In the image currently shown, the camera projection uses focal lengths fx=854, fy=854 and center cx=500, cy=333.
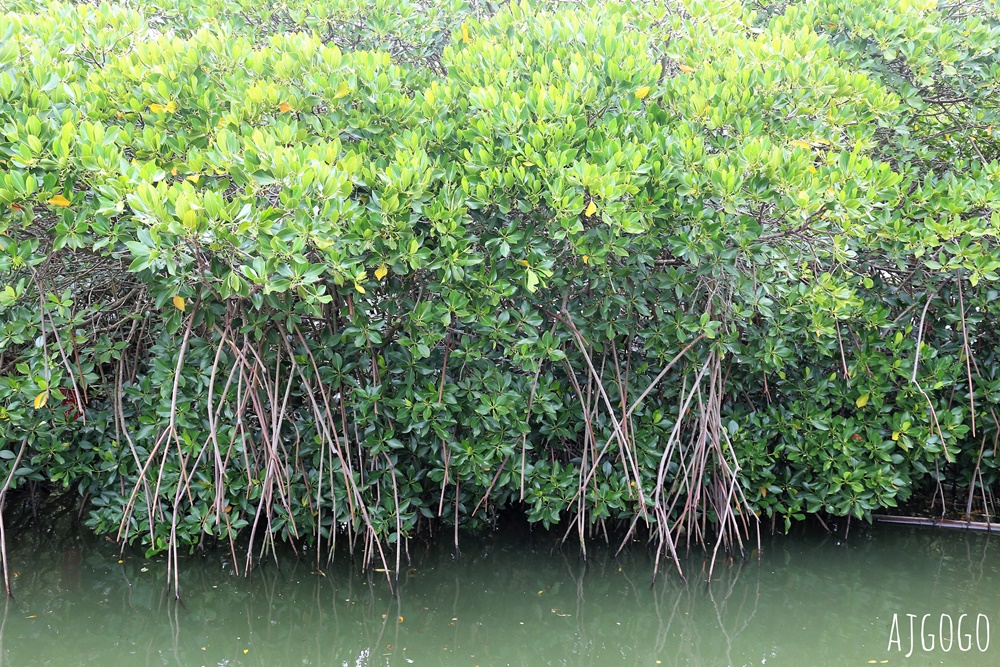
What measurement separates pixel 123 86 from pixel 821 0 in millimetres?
3273

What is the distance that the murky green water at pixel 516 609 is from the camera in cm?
332

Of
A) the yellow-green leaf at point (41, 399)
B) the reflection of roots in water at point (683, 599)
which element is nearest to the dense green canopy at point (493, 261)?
the yellow-green leaf at point (41, 399)

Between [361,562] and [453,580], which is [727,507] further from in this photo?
[361,562]

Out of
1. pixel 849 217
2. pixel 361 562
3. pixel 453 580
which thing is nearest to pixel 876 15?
pixel 849 217

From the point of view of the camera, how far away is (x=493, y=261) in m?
3.46

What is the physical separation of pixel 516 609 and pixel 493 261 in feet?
4.97

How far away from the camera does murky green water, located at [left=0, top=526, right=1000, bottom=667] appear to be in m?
3.32

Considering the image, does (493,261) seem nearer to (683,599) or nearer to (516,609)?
(516,609)

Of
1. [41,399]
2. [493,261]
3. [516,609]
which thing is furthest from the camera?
[516,609]

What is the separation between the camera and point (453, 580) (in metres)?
3.96

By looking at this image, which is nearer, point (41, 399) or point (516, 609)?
point (41, 399)

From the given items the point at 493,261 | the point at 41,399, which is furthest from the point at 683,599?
the point at 41,399

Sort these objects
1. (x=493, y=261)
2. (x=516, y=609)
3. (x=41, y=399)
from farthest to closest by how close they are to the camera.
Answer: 1. (x=516, y=609)
2. (x=41, y=399)
3. (x=493, y=261)

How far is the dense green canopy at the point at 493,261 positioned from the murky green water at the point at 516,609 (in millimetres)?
243
